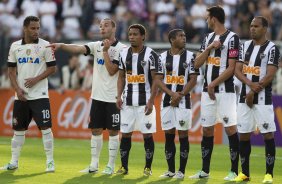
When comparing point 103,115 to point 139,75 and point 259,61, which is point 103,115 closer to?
point 139,75

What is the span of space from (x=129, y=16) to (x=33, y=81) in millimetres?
14354

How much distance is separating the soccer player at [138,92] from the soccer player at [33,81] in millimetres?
1217

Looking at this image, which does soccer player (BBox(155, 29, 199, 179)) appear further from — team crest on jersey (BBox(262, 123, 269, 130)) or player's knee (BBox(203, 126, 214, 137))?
team crest on jersey (BBox(262, 123, 269, 130))

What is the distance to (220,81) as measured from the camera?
549 inches

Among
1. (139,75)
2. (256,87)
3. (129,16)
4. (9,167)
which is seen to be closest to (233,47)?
(256,87)

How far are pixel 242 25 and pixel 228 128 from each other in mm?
13407

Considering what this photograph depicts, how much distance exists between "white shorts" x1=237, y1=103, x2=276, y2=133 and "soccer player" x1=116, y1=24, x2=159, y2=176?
1.51 meters

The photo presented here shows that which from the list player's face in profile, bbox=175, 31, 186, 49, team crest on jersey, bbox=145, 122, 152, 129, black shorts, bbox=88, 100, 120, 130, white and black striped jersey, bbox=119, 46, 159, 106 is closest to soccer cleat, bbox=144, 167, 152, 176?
team crest on jersey, bbox=145, 122, 152, 129

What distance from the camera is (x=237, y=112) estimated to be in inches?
547

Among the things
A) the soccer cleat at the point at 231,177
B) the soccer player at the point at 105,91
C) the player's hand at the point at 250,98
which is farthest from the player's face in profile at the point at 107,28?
the soccer cleat at the point at 231,177

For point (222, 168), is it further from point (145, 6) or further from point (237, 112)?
point (145, 6)

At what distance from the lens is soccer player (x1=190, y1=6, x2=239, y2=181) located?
551 inches

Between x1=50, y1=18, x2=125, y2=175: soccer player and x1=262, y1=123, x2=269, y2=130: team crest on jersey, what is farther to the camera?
x1=50, y1=18, x2=125, y2=175: soccer player

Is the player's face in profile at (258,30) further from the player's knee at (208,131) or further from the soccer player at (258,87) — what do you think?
the player's knee at (208,131)
